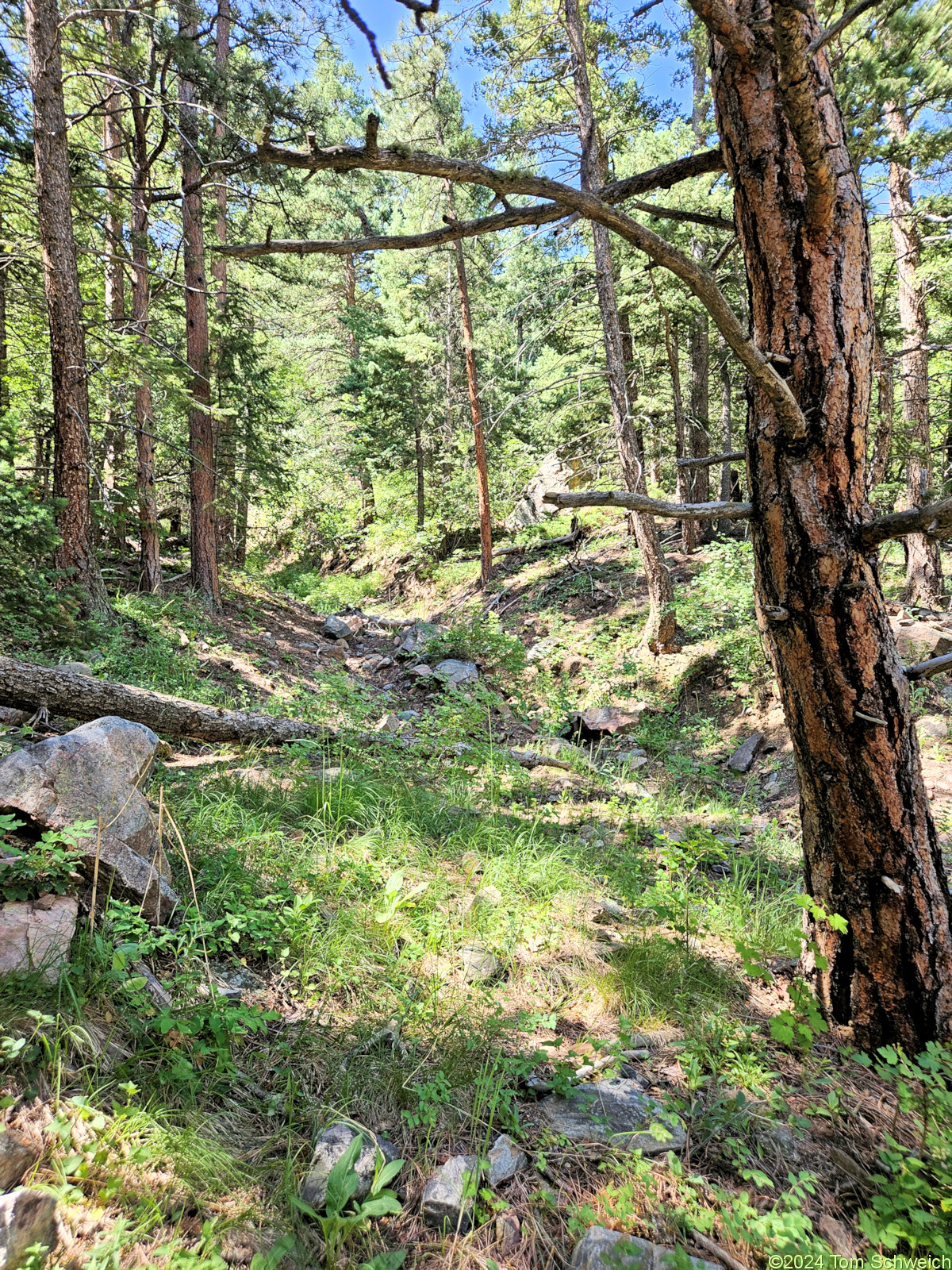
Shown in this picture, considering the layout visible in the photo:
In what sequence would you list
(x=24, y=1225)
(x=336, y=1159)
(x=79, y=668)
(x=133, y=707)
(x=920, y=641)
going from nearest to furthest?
(x=24, y=1225), (x=336, y=1159), (x=133, y=707), (x=79, y=668), (x=920, y=641)

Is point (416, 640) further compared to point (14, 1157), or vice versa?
point (416, 640)

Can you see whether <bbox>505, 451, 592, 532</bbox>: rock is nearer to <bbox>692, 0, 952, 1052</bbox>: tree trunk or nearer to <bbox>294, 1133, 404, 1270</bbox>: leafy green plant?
<bbox>692, 0, 952, 1052</bbox>: tree trunk

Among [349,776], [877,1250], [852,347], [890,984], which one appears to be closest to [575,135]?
[852,347]

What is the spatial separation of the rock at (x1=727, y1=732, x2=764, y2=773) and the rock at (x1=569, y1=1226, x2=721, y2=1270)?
18.0 feet

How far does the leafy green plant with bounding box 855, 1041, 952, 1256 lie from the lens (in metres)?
1.71

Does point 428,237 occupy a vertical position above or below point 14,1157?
above

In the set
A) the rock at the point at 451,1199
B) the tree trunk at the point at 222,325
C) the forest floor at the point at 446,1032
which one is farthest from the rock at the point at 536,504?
the rock at the point at 451,1199

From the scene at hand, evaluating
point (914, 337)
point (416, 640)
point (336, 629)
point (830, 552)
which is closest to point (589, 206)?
point (830, 552)

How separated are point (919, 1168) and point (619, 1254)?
0.96 meters

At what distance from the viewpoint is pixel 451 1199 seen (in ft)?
6.02

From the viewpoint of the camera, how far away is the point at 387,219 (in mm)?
20984

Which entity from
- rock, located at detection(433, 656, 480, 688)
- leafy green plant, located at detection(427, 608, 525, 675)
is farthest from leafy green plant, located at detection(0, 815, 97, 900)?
leafy green plant, located at detection(427, 608, 525, 675)

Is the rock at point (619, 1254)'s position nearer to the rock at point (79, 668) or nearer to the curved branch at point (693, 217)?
the curved branch at point (693, 217)

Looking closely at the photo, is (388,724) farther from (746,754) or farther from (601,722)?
(746,754)
